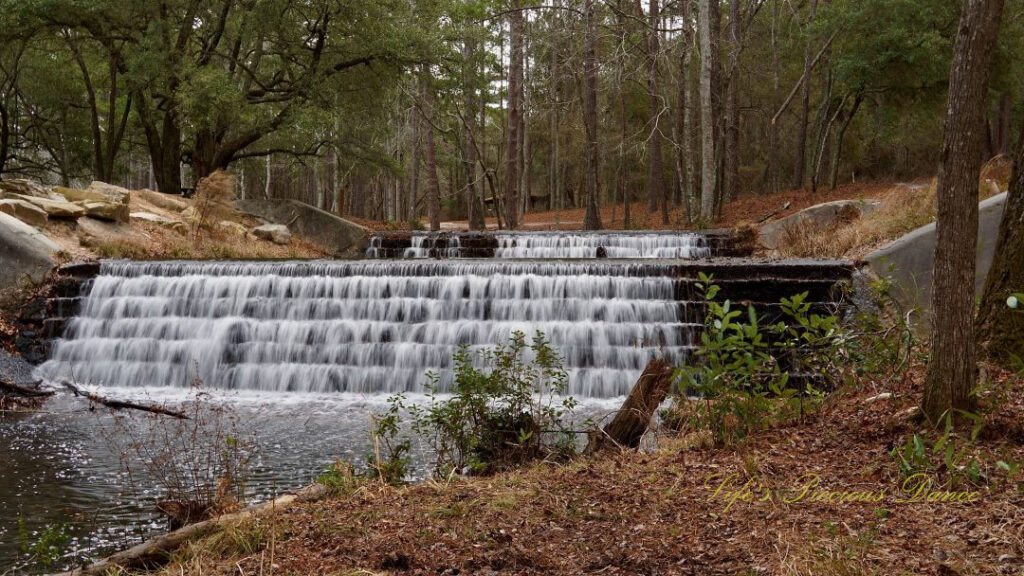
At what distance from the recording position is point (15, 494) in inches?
237

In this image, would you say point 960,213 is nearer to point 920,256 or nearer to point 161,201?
point 920,256

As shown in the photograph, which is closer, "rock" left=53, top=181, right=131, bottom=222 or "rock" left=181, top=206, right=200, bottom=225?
"rock" left=53, top=181, right=131, bottom=222

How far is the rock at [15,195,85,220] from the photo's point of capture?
15.9 m

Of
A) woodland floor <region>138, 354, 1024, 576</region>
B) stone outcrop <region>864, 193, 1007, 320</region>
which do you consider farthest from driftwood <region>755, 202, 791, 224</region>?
woodland floor <region>138, 354, 1024, 576</region>

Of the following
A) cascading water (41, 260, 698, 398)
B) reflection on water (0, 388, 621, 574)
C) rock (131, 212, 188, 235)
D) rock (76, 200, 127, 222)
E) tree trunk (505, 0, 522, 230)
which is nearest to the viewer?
reflection on water (0, 388, 621, 574)

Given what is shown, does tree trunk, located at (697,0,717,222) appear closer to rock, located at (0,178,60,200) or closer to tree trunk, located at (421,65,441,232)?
tree trunk, located at (421,65,441,232)

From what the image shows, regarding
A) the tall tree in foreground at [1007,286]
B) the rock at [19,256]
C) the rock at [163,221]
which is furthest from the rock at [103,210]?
the tall tree in foreground at [1007,286]

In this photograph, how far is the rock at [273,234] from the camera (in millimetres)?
20328

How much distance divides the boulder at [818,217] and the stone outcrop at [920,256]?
521cm

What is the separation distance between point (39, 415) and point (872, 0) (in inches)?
870

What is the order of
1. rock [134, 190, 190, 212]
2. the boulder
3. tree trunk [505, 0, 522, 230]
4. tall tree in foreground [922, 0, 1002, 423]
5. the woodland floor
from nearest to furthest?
the woodland floor < tall tree in foreground [922, 0, 1002, 423] < the boulder < rock [134, 190, 190, 212] < tree trunk [505, 0, 522, 230]

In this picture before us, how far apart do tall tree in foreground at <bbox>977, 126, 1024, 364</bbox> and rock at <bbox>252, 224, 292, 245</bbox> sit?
17.6 metres

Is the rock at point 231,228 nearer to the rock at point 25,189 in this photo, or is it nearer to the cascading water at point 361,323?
the rock at point 25,189

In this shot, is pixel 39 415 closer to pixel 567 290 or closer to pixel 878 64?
pixel 567 290
